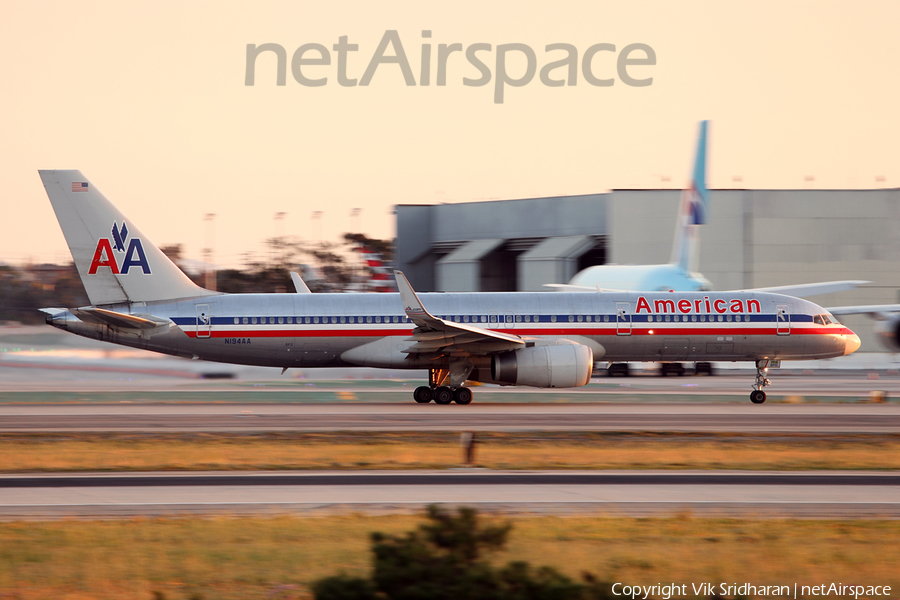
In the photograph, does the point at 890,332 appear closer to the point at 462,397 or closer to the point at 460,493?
the point at 462,397

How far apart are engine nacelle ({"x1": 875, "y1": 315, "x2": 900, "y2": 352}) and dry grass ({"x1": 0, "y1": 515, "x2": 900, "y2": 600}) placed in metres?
13.9

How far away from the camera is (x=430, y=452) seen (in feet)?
65.6

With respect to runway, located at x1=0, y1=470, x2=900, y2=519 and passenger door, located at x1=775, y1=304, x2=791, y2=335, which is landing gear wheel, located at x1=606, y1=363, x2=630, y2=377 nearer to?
passenger door, located at x1=775, y1=304, x2=791, y2=335

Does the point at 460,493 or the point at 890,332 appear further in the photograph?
the point at 890,332

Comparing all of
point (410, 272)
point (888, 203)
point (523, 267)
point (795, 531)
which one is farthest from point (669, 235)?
point (795, 531)

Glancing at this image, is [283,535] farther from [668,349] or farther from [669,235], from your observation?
[669,235]

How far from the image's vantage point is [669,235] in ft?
214

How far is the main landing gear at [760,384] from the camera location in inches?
1309

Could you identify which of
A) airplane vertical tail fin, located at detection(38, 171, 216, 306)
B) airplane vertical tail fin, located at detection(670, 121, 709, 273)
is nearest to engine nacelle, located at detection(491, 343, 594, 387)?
airplane vertical tail fin, located at detection(38, 171, 216, 306)

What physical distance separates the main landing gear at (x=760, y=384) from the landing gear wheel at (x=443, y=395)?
10.9 metres

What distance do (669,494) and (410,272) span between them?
2563 inches

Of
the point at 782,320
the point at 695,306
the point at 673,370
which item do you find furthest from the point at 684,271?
the point at 695,306

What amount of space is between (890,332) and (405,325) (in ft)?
52.4

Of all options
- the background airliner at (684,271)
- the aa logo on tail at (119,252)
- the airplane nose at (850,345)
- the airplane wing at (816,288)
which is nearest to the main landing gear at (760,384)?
the airplane nose at (850,345)
